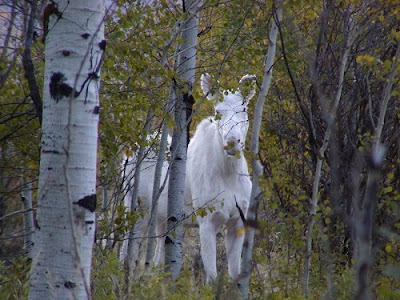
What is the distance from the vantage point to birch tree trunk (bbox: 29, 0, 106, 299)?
3527 millimetres

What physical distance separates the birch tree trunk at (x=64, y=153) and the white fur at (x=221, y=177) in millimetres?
4119

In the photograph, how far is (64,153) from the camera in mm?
3529

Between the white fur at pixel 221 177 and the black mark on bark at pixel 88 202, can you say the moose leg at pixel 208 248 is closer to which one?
the white fur at pixel 221 177

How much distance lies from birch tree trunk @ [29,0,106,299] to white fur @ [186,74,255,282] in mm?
4119

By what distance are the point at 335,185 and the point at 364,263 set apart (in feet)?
1.88

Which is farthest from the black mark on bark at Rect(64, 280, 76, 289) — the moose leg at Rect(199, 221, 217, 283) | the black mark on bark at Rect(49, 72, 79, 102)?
the moose leg at Rect(199, 221, 217, 283)

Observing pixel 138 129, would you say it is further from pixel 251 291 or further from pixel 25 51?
pixel 251 291

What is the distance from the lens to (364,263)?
1.69 metres

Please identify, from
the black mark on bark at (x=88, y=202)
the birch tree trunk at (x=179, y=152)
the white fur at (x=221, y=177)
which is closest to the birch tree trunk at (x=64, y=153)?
the black mark on bark at (x=88, y=202)

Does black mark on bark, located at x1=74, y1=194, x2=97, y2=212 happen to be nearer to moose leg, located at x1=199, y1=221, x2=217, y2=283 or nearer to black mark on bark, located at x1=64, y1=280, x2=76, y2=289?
black mark on bark, located at x1=64, y1=280, x2=76, y2=289

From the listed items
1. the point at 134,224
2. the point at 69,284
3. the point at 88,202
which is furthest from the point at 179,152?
the point at 69,284

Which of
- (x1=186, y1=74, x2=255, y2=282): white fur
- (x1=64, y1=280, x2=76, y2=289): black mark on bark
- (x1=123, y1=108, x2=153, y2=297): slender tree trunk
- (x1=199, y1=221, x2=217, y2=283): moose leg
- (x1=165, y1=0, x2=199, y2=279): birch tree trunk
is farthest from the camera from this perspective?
(x1=199, y1=221, x2=217, y2=283): moose leg

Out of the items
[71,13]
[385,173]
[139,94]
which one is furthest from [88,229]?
[385,173]

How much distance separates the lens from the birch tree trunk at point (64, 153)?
3527mm
